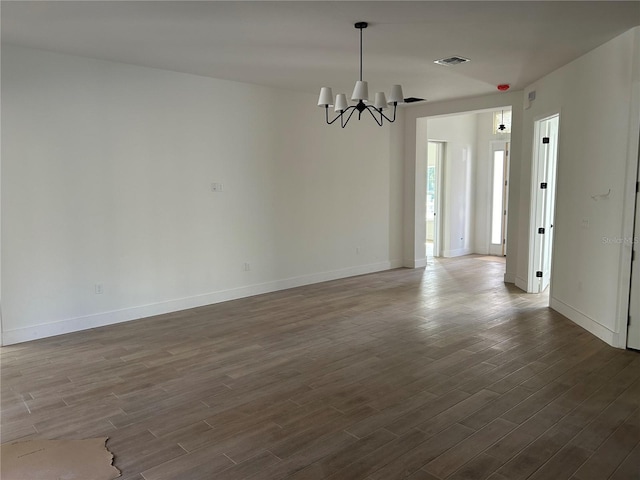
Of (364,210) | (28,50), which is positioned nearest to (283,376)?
(28,50)

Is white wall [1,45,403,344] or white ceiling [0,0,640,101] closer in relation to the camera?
white ceiling [0,0,640,101]

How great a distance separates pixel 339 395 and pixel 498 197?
7583mm

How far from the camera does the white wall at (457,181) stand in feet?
30.4

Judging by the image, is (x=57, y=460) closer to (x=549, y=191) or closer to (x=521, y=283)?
(x=521, y=283)

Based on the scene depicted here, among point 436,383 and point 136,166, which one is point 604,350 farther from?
point 136,166

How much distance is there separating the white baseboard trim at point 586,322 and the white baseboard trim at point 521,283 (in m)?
0.79

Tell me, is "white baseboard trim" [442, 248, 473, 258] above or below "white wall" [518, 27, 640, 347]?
below

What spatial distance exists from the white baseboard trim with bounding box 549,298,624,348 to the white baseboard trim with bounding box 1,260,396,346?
316 cm

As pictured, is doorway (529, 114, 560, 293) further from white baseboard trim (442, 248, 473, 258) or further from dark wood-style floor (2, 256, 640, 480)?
white baseboard trim (442, 248, 473, 258)

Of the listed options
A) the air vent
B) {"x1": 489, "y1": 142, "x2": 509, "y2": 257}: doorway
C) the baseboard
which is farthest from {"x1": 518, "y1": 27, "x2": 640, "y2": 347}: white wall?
{"x1": 489, "y1": 142, "x2": 509, "y2": 257}: doorway

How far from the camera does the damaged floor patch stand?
2.38 meters

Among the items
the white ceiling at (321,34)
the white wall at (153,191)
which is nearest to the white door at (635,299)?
the white ceiling at (321,34)

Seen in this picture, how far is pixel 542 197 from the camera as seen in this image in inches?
240

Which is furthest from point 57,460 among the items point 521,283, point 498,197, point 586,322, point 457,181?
point 498,197
